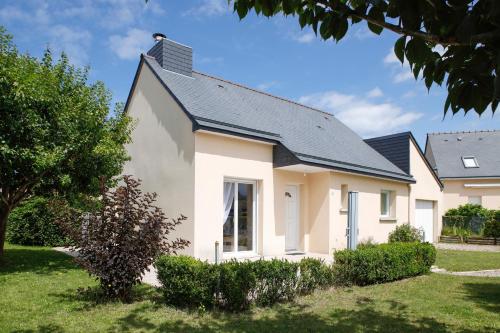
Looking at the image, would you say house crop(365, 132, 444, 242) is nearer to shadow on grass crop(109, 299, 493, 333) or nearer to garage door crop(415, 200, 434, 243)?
garage door crop(415, 200, 434, 243)

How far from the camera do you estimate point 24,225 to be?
17500mm

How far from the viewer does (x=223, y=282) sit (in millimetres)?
6969

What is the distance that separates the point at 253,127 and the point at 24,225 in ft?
38.8

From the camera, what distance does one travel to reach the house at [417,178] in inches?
806

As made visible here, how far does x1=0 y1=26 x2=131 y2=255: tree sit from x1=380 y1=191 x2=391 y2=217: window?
12.7m

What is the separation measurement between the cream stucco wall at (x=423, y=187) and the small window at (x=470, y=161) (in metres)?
8.13

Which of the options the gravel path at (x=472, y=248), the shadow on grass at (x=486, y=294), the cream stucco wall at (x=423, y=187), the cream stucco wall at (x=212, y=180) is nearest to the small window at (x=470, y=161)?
the cream stucco wall at (x=423, y=187)

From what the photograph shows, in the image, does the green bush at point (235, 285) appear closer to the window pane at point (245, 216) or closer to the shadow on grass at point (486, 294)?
the shadow on grass at point (486, 294)

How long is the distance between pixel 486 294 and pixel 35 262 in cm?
1252

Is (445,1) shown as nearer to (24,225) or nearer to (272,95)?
(272,95)

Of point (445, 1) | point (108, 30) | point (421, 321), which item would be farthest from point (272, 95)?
point (445, 1)

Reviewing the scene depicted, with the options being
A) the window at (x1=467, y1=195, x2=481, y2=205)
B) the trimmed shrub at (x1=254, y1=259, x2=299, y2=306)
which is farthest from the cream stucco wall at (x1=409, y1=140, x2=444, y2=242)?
the trimmed shrub at (x1=254, y1=259, x2=299, y2=306)

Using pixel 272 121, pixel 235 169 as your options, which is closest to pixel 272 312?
pixel 235 169

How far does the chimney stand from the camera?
47.6 feet
